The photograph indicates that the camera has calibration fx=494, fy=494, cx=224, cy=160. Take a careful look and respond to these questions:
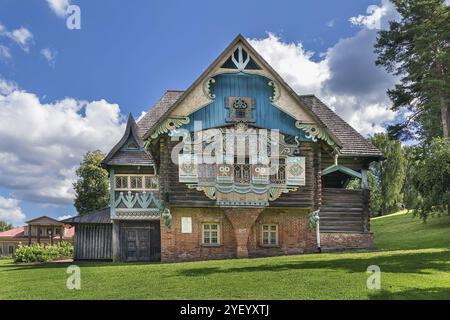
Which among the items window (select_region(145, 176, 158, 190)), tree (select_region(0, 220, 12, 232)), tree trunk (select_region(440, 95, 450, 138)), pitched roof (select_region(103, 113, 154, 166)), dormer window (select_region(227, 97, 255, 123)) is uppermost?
tree trunk (select_region(440, 95, 450, 138))

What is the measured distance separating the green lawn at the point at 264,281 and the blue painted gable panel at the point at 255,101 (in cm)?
727

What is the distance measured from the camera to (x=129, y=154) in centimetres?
2730

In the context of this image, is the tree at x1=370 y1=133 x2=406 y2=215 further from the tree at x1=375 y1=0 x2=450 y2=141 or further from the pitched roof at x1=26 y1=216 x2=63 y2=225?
the pitched roof at x1=26 y1=216 x2=63 y2=225

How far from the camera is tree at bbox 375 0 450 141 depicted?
34219mm

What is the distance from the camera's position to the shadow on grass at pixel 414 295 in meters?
11.4

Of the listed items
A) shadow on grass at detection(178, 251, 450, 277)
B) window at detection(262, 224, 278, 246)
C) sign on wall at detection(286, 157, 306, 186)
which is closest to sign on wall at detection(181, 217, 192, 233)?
window at detection(262, 224, 278, 246)

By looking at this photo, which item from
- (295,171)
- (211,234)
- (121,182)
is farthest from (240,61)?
(121,182)

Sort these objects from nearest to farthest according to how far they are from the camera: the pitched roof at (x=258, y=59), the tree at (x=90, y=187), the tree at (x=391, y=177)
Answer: the pitched roof at (x=258, y=59)
the tree at (x=90, y=187)
the tree at (x=391, y=177)

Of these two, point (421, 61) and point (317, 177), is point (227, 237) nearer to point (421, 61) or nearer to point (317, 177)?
point (317, 177)

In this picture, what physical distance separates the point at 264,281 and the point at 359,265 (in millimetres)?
4527

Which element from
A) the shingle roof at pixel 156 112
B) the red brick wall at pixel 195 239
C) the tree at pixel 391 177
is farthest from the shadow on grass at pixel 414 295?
the tree at pixel 391 177

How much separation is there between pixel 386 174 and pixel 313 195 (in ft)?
141

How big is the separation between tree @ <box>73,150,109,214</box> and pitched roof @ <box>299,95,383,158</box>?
2800cm

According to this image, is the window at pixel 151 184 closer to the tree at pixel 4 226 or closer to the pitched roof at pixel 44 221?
the pitched roof at pixel 44 221
